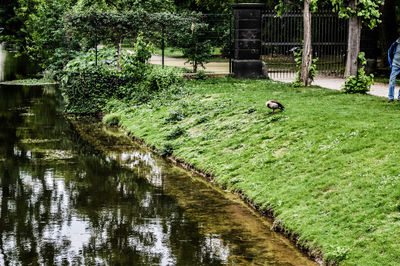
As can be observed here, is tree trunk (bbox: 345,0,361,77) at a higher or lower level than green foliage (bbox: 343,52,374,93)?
higher

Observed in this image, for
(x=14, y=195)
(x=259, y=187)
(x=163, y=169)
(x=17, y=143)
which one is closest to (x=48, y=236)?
(x=14, y=195)

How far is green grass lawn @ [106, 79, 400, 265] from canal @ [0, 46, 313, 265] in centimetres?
53

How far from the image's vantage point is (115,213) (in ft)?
34.0

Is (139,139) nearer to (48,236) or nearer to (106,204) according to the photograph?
(106,204)

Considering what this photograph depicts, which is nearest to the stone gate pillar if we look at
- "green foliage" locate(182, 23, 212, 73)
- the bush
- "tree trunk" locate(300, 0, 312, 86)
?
"green foliage" locate(182, 23, 212, 73)

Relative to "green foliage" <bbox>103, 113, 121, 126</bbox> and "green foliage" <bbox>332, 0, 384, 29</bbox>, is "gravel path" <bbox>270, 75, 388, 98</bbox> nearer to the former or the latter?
"green foliage" <bbox>332, 0, 384, 29</bbox>

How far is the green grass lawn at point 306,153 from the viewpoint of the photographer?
8312mm

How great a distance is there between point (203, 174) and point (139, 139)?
4.48 metres

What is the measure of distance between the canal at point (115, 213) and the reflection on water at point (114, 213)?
0.05 feet

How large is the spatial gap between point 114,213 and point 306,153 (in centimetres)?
397

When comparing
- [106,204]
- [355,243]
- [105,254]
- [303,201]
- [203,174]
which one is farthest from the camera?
[203,174]

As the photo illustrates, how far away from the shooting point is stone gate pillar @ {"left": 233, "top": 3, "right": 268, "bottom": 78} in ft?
73.8

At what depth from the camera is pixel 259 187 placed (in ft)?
36.0

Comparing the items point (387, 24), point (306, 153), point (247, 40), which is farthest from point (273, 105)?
point (387, 24)
